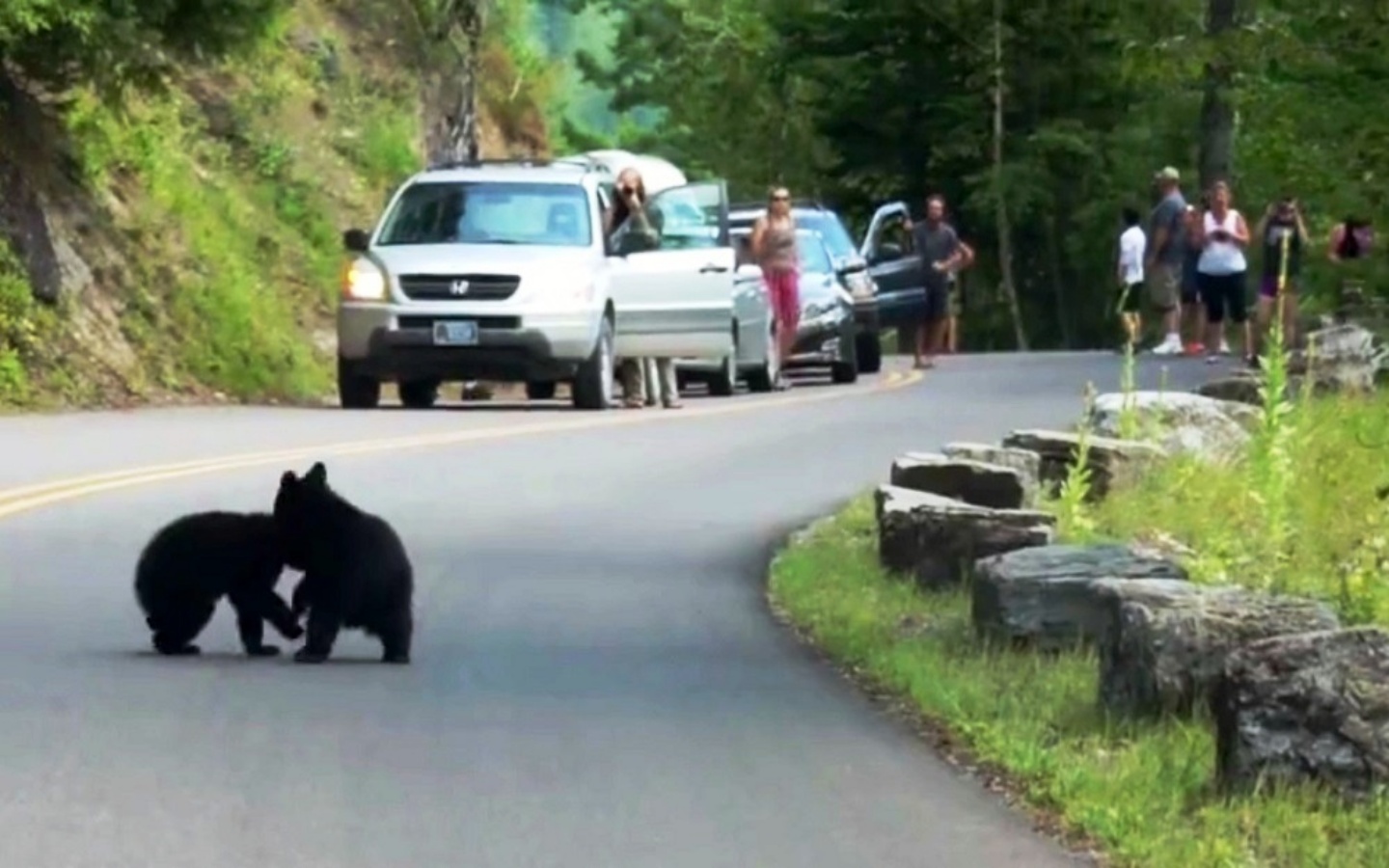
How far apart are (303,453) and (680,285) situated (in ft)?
30.6

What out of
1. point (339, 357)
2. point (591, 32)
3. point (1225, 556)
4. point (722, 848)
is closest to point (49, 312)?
point (339, 357)

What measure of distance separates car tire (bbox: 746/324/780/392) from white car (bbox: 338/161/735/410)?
2.64 m

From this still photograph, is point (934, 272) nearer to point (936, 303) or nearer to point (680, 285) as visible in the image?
point (936, 303)

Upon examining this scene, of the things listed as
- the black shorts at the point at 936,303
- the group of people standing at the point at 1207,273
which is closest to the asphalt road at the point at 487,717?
the group of people standing at the point at 1207,273

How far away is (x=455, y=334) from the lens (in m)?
29.1

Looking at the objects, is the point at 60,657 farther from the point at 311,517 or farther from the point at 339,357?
the point at 339,357

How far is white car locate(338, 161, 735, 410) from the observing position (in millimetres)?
29109

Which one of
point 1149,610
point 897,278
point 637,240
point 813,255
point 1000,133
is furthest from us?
point 1000,133

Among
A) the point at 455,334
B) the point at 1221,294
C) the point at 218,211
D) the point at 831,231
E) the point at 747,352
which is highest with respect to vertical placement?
the point at 218,211

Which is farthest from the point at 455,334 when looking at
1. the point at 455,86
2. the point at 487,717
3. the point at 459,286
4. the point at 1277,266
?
the point at 487,717

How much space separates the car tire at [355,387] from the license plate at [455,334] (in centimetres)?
73

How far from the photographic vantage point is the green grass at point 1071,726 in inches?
361

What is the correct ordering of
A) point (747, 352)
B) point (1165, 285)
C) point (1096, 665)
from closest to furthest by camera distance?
point (1096, 665) < point (747, 352) < point (1165, 285)

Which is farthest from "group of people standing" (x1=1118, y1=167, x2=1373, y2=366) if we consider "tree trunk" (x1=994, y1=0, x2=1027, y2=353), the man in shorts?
"tree trunk" (x1=994, y1=0, x2=1027, y2=353)
